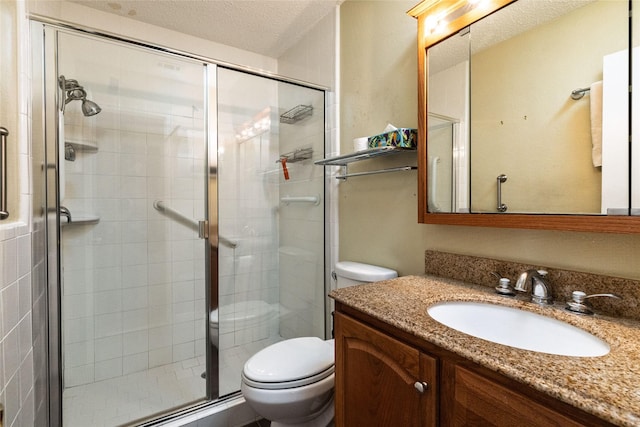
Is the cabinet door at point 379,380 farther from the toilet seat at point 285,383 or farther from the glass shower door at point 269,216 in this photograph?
the glass shower door at point 269,216

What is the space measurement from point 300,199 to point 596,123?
1.62 meters

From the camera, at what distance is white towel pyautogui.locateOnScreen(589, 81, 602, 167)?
0.85m

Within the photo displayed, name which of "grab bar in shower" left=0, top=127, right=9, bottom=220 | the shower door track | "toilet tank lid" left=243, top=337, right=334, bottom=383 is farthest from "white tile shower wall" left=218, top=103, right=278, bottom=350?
"grab bar in shower" left=0, top=127, right=9, bottom=220

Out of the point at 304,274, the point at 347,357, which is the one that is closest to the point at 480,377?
the point at 347,357

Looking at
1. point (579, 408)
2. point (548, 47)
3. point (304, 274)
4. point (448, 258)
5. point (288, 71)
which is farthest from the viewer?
point (288, 71)

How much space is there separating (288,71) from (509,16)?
1.72 m

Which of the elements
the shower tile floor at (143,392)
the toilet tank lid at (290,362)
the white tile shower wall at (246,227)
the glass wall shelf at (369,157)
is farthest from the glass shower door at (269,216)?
the toilet tank lid at (290,362)

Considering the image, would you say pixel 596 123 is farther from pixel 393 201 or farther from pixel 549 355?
pixel 393 201

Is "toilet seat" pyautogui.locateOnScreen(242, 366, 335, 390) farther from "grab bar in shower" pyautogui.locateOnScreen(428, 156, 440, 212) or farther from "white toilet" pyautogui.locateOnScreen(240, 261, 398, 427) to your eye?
"grab bar in shower" pyautogui.locateOnScreen(428, 156, 440, 212)

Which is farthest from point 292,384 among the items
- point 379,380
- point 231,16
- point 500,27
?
point 231,16

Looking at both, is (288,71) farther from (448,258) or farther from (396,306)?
(396,306)

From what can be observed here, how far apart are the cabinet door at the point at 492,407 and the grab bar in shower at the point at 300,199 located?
1.52 meters

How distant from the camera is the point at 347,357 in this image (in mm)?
986

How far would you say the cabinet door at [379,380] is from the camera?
2.43ft
